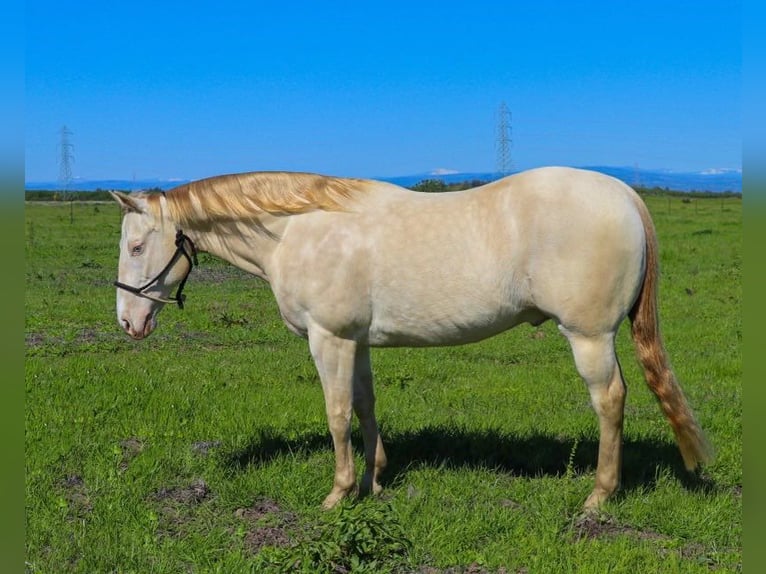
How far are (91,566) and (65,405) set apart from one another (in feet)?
9.51

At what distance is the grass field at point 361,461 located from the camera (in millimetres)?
4031

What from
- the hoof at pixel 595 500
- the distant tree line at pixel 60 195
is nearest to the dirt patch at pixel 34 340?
the hoof at pixel 595 500

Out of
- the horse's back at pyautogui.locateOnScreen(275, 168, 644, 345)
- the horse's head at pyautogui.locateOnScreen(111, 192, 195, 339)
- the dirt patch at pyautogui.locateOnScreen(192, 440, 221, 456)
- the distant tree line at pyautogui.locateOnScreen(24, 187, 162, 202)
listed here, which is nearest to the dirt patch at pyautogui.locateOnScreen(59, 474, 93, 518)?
the dirt patch at pyautogui.locateOnScreen(192, 440, 221, 456)

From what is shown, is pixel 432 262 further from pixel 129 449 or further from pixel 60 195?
pixel 60 195

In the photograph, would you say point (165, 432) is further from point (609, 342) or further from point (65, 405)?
point (609, 342)

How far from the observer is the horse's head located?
5.03 m

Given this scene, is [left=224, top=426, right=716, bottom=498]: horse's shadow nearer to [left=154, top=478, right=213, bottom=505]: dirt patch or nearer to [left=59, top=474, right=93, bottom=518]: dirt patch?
[left=154, top=478, right=213, bottom=505]: dirt patch

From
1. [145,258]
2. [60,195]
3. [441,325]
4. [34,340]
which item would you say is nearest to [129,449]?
[145,258]

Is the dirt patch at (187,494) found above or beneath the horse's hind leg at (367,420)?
beneath

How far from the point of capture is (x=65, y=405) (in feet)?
21.5

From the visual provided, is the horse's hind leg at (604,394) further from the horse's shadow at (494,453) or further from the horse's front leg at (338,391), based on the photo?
the horse's front leg at (338,391)

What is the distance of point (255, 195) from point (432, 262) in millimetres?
1279

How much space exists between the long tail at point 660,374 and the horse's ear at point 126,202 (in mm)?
3241

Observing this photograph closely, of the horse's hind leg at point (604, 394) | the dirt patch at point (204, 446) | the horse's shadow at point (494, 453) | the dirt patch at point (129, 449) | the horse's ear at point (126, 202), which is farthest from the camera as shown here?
the dirt patch at point (204, 446)
